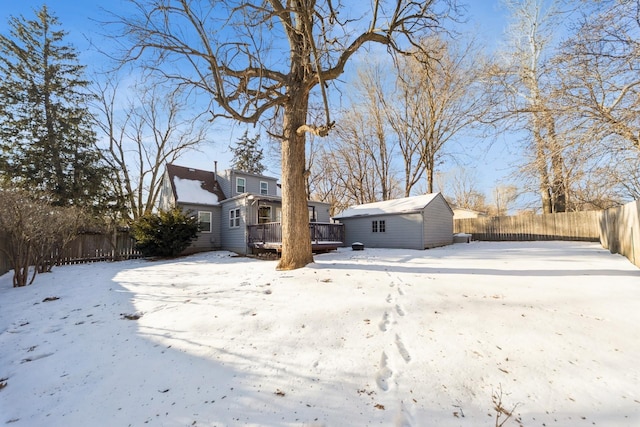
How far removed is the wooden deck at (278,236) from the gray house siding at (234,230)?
611 mm

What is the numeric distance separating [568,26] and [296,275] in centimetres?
740

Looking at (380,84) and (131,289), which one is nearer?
(131,289)

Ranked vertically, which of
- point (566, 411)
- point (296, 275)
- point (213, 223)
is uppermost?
point (213, 223)

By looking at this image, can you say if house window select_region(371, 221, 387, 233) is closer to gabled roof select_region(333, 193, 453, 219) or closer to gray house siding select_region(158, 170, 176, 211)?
gabled roof select_region(333, 193, 453, 219)

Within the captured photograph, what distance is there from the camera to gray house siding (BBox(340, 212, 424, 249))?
14820mm

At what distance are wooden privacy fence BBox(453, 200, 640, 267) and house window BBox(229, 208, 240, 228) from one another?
14472mm

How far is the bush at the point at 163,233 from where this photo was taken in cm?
1202

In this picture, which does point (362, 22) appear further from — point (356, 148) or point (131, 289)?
point (356, 148)

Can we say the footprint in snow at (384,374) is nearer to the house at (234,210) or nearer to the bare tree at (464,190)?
the house at (234,210)

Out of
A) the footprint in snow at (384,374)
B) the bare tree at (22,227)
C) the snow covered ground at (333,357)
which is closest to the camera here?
the snow covered ground at (333,357)

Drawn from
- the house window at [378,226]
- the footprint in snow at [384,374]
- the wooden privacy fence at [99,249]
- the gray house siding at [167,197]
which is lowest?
the footprint in snow at [384,374]

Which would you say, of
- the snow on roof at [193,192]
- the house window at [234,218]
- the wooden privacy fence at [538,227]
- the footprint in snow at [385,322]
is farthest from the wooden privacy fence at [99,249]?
the wooden privacy fence at [538,227]

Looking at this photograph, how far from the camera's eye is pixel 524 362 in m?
2.54

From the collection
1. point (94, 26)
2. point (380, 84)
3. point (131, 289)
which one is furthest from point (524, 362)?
point (380, 84)
